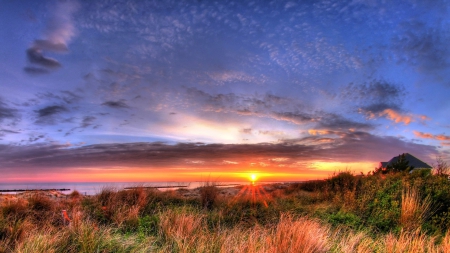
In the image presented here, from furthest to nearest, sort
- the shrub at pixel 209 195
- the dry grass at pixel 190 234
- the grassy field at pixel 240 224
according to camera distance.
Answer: the shrub at pixel 209 195, the grassy field at pixel 240 224, the dry grass at pixel 190 234

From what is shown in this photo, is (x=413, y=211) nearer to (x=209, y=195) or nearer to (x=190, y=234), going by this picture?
(x=190, y=234)

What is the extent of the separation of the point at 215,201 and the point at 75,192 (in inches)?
353

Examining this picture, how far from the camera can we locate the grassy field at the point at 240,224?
5.62 m

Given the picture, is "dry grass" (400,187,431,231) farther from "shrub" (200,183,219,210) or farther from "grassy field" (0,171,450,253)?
"shrub" (200,183,219,210)

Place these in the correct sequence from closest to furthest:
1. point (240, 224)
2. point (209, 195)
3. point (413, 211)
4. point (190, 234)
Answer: point (190, 234), point (413, 211), point (240, 224), point (209, 195)

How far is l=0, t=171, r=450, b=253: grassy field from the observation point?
5.62 m

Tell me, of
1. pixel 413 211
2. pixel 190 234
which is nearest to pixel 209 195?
pixel 190 234

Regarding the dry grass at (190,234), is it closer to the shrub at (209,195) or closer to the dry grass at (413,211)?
the dry grass at (413,211)

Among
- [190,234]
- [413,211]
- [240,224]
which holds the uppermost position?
[413,211]

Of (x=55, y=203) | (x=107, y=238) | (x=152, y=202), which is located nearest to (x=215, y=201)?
(x=152, y=202)

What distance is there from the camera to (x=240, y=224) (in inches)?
344

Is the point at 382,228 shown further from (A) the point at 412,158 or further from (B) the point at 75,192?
(A) the point at 412,158

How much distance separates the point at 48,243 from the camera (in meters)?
5.45

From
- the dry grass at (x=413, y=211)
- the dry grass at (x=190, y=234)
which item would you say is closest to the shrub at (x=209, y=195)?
the dry grass at (x=190, y=234)
